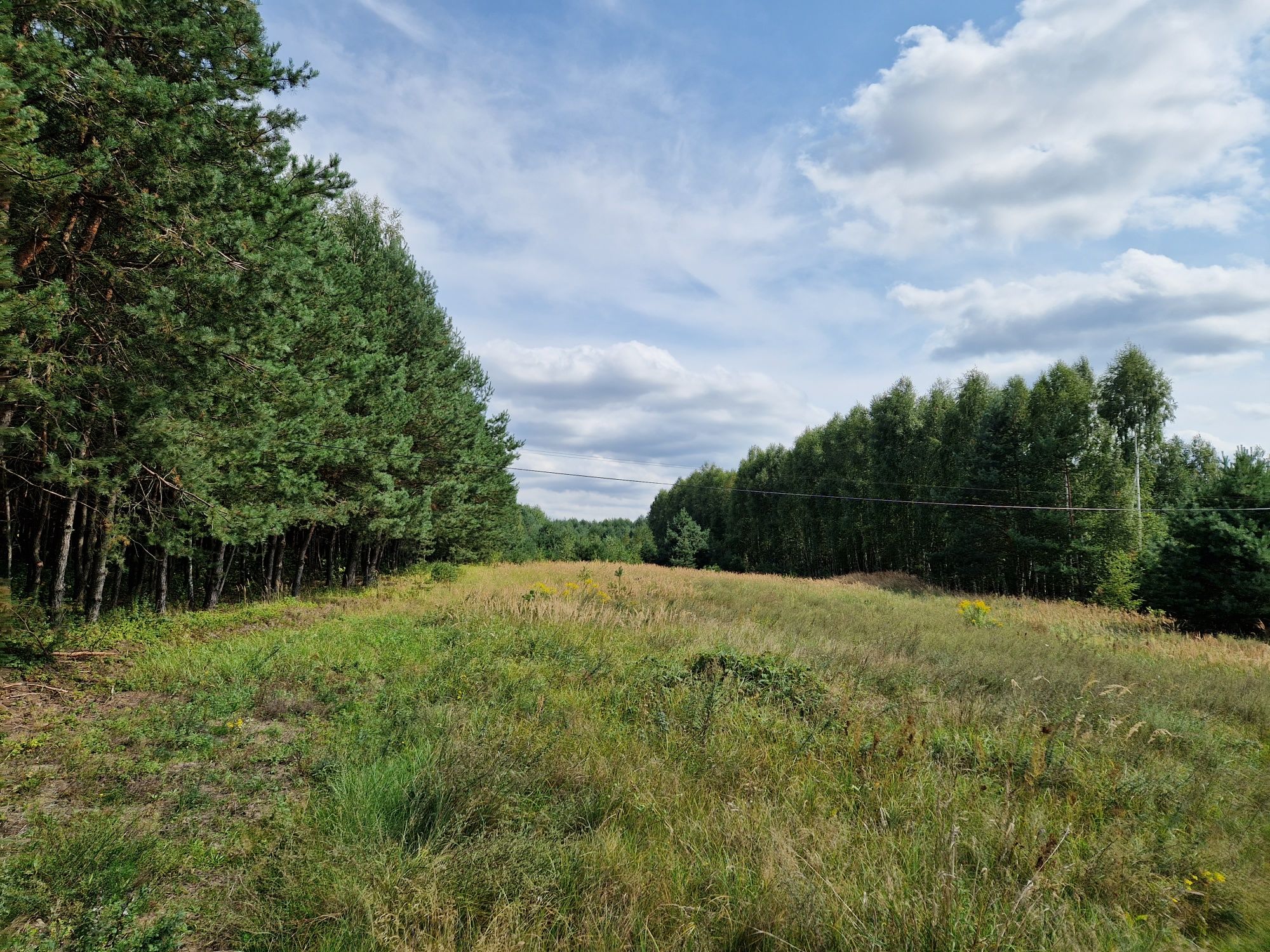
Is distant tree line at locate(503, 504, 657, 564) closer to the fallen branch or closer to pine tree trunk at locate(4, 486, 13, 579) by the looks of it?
pine tree trunk at locate(4, 486, 13, 579)

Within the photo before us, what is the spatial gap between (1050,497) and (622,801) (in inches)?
1206

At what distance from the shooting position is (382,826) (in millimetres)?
3463

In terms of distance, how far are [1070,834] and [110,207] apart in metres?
13.1

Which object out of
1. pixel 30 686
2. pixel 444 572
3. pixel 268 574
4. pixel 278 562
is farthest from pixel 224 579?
pixel 30 686

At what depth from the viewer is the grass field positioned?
275cm

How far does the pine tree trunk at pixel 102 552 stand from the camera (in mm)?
9528

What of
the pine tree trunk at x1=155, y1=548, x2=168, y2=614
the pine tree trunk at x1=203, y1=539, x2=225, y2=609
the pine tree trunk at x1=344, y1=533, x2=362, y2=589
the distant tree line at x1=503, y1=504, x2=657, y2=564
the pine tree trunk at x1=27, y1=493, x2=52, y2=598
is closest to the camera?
the pine tree trunk at x1=27, y1=493, x2=52, y2=598

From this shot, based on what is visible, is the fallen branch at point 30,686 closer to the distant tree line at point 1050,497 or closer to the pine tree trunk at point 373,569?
the pine tree trunk at point 373,569

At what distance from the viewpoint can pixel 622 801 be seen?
3896mm

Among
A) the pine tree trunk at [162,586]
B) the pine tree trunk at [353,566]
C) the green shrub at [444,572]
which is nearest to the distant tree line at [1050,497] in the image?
the green shrub at [444,572]

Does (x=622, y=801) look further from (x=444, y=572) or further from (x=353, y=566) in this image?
(x=444, y=572)

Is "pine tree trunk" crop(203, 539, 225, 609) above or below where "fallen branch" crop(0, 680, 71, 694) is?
above

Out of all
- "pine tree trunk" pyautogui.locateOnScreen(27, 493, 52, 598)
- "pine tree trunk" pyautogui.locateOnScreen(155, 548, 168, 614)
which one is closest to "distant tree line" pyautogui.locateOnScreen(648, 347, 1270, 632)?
"pine tree trunk" pyautogui.locateOnScreen(155, 548, 168, 614)

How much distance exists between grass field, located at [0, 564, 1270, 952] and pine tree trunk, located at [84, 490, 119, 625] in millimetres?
2063
